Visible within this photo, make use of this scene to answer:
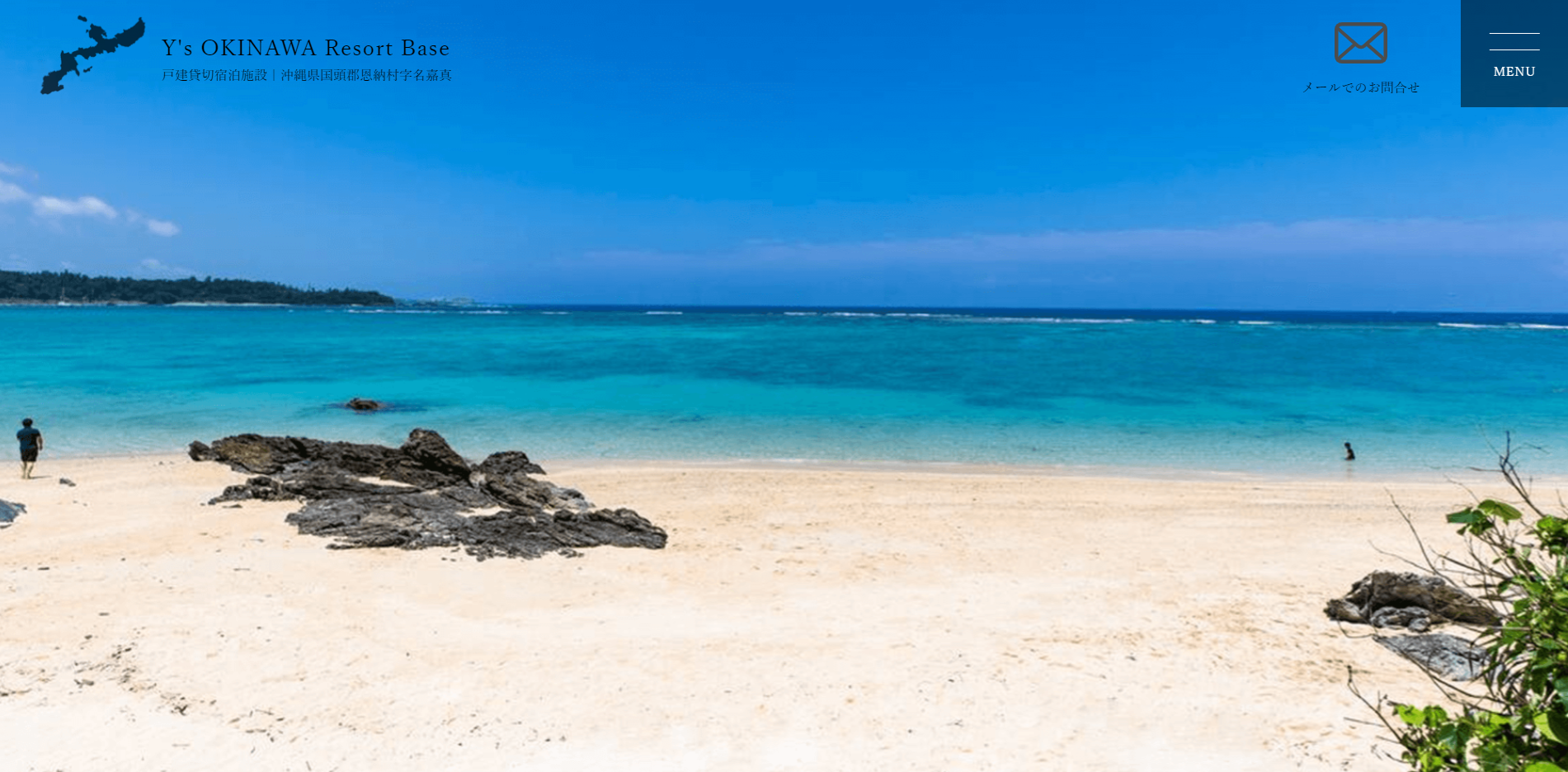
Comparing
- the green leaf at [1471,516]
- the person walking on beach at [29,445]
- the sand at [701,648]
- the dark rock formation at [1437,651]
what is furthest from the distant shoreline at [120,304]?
the green leaf at [1471,516]

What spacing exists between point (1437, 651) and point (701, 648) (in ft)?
22.6

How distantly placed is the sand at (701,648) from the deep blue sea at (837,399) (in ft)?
28.3

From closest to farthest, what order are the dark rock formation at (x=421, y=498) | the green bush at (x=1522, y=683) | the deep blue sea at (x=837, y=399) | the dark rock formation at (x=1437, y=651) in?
the green bush at (x=1522, y=683), the dark rock formation at (x=1437, y=651), the dark rock formation at (x=421, y=498), the deep blue sea at (x=837, y=399)

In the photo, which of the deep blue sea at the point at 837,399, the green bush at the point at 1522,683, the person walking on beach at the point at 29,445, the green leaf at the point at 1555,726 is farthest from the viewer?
the deep blue sea at the point at 837,399

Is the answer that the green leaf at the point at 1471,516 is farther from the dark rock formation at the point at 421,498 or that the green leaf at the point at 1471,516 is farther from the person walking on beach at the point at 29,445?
the person walking on beach at the point at 29,445

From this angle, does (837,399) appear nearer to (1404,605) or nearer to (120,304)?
(1404,605)

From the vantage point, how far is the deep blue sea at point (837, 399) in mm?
20875

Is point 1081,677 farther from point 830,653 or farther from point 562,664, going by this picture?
point 562,664

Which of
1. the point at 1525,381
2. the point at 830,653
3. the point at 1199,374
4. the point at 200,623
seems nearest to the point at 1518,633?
the point at 830,653

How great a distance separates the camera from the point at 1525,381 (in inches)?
1503

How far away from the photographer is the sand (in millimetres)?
5820

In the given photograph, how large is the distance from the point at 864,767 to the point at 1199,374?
40.9 m

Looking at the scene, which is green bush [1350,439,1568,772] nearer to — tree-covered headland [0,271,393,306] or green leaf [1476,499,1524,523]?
green leaf [1476,499,1524,523]

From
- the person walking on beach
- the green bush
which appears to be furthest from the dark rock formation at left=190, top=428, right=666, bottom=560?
the green bush
